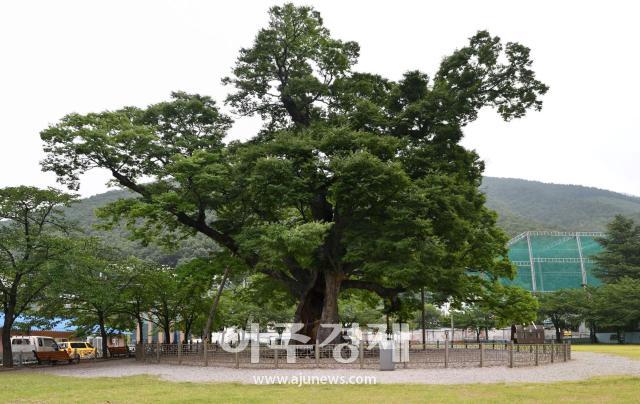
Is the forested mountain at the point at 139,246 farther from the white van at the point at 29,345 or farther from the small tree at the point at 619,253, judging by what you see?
the small tree at the point at 619,253

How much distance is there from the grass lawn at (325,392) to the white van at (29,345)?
50.4ft

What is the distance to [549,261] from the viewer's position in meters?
68.6

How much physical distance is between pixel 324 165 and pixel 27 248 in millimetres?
13856

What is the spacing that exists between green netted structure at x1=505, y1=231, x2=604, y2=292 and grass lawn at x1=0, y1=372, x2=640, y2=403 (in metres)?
53.9

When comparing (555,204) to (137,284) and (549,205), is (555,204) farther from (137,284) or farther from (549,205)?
(137,284)

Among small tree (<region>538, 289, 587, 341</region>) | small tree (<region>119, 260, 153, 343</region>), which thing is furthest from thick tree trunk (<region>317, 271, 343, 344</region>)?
small tree (<region>538, 289, 587, 341</region>)

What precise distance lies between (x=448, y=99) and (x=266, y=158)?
352 inches

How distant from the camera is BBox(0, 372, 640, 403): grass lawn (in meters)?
12.5

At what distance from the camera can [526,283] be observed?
68500 millimetres

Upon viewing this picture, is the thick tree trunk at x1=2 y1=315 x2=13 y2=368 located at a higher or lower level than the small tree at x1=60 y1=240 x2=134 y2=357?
lower

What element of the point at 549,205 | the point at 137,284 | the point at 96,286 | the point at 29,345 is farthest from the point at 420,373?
the point at 549,205

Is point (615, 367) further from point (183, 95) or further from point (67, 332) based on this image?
point (67, 332)

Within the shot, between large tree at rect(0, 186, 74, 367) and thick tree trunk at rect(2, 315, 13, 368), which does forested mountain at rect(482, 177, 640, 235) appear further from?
thick tree trunk at rect(2, 315, 13, 368)

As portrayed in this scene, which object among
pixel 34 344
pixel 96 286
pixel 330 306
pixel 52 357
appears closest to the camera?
pixel 96 286
